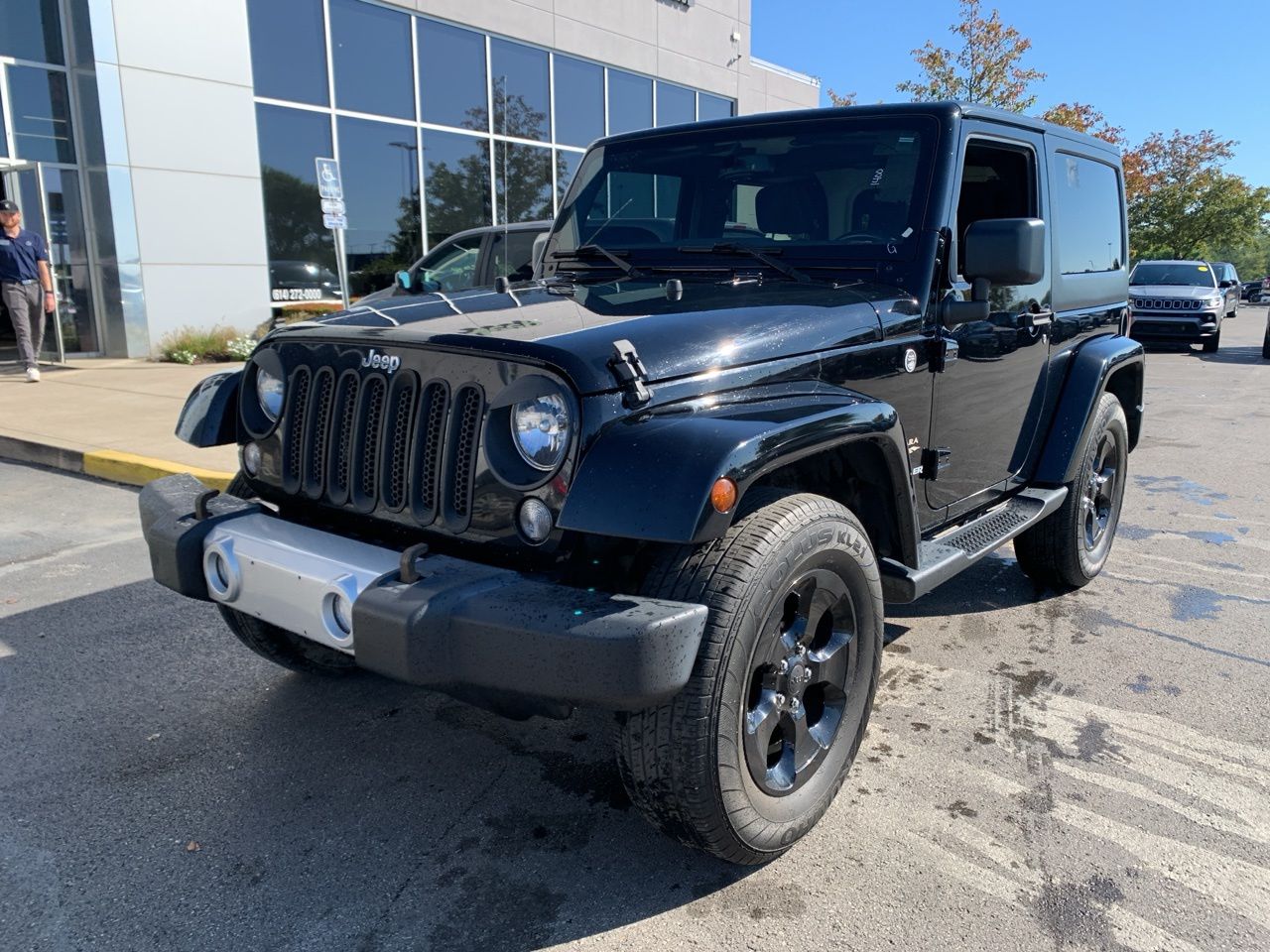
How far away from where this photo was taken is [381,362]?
2492 millimetres

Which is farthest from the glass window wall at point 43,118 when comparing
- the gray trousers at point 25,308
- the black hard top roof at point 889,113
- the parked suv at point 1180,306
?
the parked suv at point 1180,306

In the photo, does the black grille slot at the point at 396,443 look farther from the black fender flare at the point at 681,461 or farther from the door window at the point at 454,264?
the door window at the point at 454,264

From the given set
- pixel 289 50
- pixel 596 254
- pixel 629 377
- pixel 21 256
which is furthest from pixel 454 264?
pixel 629 377

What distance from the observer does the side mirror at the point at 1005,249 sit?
290cm

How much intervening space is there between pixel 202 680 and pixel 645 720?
206 centimetres

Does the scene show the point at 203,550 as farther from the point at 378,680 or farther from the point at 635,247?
the point at 635,247

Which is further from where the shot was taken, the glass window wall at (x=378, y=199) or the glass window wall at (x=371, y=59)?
the glass window wall at (x=378, y=199)

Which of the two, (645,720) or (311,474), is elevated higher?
(311,474)

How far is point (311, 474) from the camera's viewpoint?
2.68 metres

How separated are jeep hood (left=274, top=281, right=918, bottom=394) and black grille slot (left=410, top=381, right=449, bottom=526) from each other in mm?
130

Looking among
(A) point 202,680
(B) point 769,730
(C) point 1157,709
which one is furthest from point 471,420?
(C) point 1157,709

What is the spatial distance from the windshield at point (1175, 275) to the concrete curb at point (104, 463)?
1727cm

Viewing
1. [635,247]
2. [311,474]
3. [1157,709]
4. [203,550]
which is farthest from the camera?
[635,247]

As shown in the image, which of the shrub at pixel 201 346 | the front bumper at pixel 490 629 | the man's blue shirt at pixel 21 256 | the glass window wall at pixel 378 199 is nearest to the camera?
the front bumper at pixel 490 629
